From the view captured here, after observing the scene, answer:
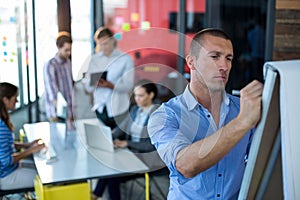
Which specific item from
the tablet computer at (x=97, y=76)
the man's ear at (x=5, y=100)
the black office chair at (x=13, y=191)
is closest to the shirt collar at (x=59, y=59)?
the tablet computer at (x=97, y=76)

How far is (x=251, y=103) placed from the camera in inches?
40.0

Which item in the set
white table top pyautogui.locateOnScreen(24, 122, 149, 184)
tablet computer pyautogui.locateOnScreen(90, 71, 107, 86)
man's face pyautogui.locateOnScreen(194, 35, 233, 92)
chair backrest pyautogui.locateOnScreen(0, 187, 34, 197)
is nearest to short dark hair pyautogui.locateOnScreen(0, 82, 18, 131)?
white table top pyautogui.locateOnScreen(24, 122, 149, 184)

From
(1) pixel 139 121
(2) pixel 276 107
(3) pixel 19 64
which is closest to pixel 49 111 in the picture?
(3) pixel 19 64

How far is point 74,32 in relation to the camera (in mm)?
6957

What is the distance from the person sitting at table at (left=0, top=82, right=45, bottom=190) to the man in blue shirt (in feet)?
6.36

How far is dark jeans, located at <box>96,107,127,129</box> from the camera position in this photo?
4.36 m

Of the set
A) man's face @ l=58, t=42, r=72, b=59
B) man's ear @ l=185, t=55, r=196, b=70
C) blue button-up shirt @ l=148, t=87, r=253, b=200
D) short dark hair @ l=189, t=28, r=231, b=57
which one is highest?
short dark hair @ l=189, t=28, r=231, b=57

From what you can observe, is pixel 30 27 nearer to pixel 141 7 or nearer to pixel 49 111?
pixel 49 111

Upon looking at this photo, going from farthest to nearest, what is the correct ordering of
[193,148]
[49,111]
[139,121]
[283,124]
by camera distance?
[49,111] < [139,121] < [193,148] < [283,124]

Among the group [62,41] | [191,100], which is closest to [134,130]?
[62,41]

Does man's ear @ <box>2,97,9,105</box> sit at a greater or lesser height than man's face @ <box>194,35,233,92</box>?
lesser

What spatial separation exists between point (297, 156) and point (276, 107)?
4.9 inches

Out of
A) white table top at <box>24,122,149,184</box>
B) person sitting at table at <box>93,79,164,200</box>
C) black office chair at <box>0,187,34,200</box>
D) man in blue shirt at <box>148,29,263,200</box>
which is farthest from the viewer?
person sitting at table at <box>93,79,164,200</box>

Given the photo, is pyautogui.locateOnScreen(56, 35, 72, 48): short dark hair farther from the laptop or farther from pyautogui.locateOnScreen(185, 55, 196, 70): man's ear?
pyautogui.locateOnScreen(185, 55, 196, 70): man's ear
